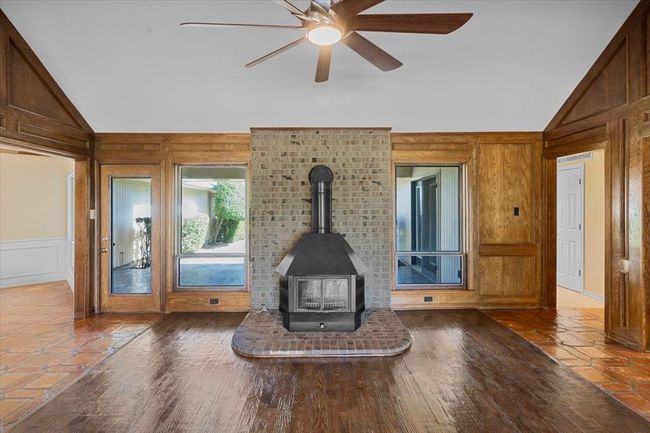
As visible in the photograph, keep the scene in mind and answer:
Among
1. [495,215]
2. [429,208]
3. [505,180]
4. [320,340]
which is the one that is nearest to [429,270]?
[429,208]

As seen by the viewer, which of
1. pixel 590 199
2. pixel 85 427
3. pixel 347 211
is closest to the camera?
pixel 85 427

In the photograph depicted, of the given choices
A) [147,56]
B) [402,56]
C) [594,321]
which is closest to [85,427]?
[147,56]

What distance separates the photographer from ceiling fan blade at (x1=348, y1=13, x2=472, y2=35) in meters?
2.23

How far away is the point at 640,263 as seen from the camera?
359 centimetres

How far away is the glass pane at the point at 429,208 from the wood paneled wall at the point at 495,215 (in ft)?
0.55

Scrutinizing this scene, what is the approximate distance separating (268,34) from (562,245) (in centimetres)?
612

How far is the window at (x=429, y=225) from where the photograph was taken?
5125 millimetres

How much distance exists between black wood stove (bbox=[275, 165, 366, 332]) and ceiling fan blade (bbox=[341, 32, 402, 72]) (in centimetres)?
214

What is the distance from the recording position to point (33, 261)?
674cm

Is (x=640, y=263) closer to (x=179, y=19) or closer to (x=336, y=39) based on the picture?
(x=336, y=39)

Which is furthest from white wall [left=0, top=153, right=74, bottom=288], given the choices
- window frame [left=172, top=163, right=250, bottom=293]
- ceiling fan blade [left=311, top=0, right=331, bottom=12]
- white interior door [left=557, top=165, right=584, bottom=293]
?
white interior door [left=557, top=165, right=584, bottom=293]

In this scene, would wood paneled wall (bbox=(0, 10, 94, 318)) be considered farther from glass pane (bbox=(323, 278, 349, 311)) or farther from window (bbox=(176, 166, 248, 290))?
glass pane (bbox=(323, 278, 349, 311))

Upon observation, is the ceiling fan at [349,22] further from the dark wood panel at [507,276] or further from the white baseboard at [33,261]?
the white baseboard at [33,261]

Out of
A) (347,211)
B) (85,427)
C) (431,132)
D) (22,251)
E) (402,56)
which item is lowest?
(85,427)
